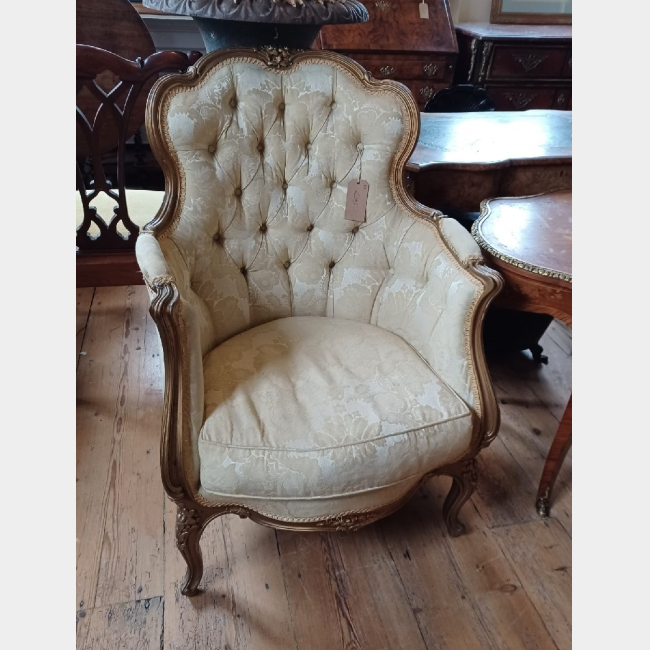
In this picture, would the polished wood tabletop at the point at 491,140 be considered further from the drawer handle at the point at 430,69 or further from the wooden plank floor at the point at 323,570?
the wooden plank floor at the point at 323,570

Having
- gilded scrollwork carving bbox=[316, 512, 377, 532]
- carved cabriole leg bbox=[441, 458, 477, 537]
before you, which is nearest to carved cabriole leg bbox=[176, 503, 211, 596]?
gilded scrollwork carving bbox=[316, 512, 377, 532]

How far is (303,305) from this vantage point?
139 centimetres

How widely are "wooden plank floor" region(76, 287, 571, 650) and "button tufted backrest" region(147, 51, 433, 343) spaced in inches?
20.4

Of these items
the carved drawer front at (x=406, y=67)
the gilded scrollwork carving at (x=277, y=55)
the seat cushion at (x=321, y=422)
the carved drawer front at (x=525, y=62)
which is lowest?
the seat cushion at (x=321, y=422)

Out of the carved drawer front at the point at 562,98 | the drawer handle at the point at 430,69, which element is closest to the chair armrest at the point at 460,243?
the drawer handle at the point at 430,69

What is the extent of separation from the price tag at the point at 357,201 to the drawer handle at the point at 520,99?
203 cm

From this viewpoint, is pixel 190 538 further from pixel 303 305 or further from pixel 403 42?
pixel 403 42

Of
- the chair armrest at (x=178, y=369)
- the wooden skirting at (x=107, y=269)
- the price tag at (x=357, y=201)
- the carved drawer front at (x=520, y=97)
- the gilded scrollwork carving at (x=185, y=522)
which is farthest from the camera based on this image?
the carved drawer front at (x=520, y=97)

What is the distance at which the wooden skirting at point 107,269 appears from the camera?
62.2 inches

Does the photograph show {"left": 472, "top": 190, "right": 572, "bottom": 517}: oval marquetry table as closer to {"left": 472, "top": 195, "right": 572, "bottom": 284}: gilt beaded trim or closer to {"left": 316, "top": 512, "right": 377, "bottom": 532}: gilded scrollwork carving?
{"left": 472, "top": 195, "right": 572, "bottom": 284}: gilt beaded trim

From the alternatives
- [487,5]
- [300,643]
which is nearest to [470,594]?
[300,643]

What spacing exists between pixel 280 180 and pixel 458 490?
2.76 feet

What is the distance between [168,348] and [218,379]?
0.59ft

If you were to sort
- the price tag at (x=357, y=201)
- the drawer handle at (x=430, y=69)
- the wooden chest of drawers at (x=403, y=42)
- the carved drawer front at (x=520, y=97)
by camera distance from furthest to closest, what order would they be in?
the carved drawer front at (x=520, y=97) → the drawer handle at (x=430, y=69) → the wooden chest of drawers at (x=403, y=42) → the price tag at (x=357, y=201)
